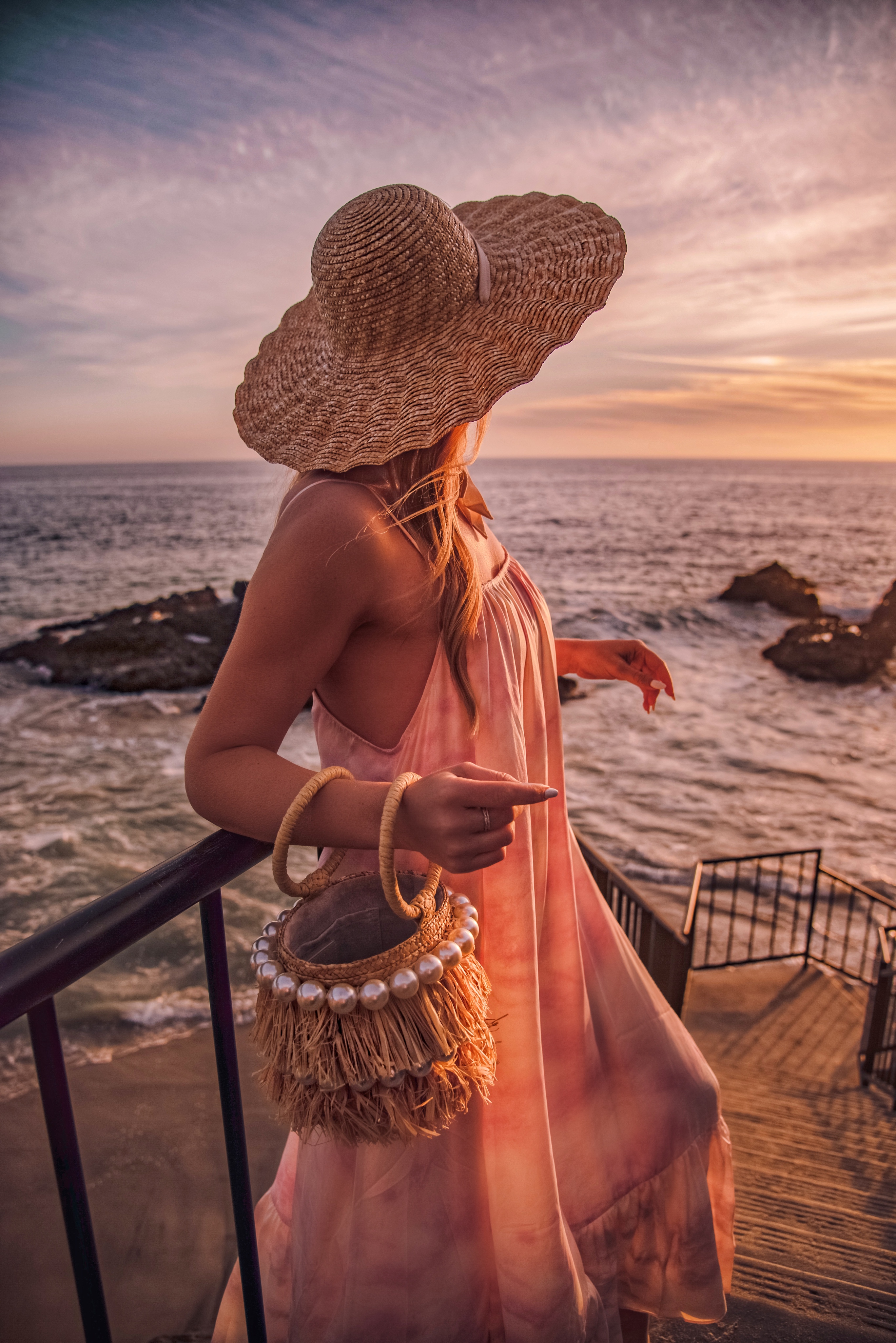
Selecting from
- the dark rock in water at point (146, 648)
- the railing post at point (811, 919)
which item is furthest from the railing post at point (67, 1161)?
the dark rock in water at point (146, 648)

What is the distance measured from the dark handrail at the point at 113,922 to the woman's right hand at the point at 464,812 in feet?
1.05

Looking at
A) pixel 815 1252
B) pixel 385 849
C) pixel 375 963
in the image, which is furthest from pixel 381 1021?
pixel 815 1252

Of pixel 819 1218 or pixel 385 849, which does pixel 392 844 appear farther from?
pixel 819 1218

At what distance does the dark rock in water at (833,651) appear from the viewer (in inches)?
880

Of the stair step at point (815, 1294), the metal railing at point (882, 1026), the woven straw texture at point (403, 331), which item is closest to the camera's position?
the woven straw texture at point (403, 331)

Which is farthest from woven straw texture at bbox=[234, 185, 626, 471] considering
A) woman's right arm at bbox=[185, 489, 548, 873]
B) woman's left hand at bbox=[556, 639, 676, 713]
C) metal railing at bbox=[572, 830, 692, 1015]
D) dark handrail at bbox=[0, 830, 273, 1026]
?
metal railing at bbox=[572, 830, 692, 1015]

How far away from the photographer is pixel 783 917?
10.3 meters

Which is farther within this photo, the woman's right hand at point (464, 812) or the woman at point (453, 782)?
the woman at point (453, 782)

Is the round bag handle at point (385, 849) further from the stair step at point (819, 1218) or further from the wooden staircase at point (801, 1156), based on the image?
the stair step at point (819, 1218)

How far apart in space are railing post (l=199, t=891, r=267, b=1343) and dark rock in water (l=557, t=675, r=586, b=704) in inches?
730

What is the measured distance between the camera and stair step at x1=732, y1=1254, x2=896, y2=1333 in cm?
265

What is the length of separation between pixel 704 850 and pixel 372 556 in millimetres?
12895

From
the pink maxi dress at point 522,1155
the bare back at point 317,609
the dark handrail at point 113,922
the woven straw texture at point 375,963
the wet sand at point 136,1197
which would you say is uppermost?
the bare back at point 317,609

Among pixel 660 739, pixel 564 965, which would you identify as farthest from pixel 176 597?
pixel 564 965
